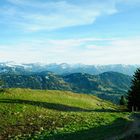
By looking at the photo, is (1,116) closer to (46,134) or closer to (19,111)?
(19,111)

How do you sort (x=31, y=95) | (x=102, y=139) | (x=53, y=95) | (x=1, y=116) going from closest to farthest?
1. (x=102, y=139)
2. (x=1, y=116)
3. (x=31, y=95)
4. (x=53, y=95)

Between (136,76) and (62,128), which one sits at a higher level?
(136,76)

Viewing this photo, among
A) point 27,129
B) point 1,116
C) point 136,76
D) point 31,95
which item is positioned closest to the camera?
point 27,129

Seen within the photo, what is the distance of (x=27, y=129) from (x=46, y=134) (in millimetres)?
4017

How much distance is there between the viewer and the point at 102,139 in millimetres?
31531

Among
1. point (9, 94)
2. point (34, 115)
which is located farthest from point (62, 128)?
point (9, 94)

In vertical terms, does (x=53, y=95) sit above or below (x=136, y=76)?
below

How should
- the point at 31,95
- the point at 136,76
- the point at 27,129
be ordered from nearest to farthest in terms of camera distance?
1. the point at 27,129
2. the point at 31,95
3. the point at 136,76

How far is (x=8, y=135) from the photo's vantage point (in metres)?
39.3

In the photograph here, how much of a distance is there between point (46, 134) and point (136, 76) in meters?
56.1

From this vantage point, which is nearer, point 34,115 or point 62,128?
point 62,128

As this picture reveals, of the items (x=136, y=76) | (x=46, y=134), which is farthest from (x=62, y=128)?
(x=136, y=76)

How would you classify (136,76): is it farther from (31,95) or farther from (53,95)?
(31,95)

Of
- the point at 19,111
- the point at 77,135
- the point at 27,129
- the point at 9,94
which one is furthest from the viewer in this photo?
the point at 9,94
